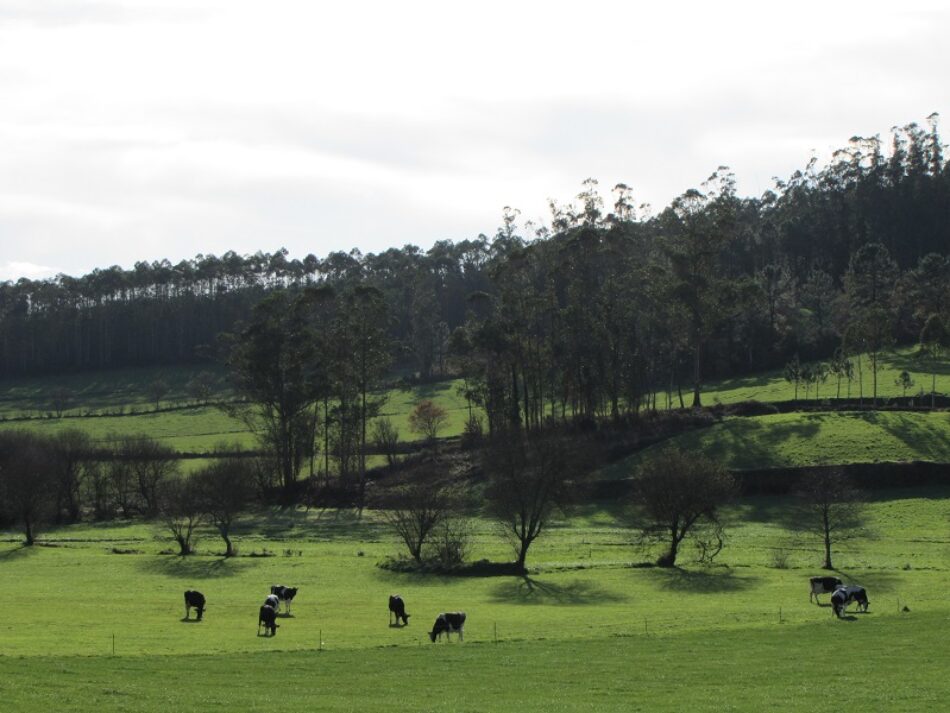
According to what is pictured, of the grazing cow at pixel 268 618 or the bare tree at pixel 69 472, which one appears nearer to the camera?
the grazing cow at pixel 268 618

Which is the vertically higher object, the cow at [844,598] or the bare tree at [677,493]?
the bare tree at [677,493]

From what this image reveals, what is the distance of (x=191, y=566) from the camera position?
213 ft

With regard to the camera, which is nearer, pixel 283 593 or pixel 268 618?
pixel 268 618

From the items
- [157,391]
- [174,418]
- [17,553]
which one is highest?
[157,391]

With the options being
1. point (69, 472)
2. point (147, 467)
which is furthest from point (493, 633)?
point (147, 467)

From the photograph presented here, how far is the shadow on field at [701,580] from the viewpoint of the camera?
5347 centimetres

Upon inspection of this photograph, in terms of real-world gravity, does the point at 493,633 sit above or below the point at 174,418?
below

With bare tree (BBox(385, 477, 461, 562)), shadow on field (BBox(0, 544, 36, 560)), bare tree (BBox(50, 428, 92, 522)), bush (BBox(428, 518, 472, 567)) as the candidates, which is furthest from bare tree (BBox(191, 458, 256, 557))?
bare tree (BBox(50, 428, 92, 522))

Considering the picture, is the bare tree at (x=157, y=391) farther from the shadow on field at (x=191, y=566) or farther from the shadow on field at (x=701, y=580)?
the shadow on field at (x=701, y=580)

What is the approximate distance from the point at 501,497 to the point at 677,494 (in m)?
10.4

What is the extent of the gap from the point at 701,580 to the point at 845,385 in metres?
78.4

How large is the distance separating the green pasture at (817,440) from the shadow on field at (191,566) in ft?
134

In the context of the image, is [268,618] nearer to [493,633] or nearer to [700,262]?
[493,633]

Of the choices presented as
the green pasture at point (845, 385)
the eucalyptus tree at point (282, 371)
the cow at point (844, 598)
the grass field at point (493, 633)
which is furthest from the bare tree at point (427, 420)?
the cow at point (844, 598)
